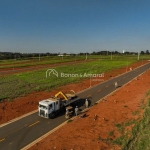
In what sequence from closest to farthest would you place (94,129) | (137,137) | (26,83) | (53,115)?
(137,137)
(94,129)
(53,115)
(26,83)

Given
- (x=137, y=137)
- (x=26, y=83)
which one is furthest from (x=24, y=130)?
(x=26, y=83)

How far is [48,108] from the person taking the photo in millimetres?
21562

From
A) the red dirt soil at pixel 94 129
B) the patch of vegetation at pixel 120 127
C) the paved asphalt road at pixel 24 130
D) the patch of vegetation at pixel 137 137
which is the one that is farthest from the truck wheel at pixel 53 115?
the patch of vegetation at pixel 137 137

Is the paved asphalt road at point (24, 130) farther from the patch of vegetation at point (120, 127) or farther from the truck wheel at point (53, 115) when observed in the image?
the patch of vegetation at point (120, 127)

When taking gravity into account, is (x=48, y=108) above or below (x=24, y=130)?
above

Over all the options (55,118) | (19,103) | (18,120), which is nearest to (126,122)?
(55,118)

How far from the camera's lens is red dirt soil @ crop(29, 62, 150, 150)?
15883 millimetres

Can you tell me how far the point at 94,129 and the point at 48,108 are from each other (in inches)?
231

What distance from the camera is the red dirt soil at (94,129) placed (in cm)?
1588

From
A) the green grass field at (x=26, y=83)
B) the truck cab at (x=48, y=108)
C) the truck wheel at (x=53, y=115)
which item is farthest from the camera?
the green grass field at (x=26, y=83)

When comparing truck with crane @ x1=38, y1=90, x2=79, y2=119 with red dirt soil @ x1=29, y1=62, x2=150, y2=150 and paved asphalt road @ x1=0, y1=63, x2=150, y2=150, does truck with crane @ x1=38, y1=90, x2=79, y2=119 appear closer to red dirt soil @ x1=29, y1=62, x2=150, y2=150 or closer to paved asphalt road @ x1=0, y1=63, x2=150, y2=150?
paved asphalt road @ x1=0, y1=63, x2=150, y2=150

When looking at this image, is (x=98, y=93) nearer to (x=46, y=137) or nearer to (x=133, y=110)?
(x=133, y=110)

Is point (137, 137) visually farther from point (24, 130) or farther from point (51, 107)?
point (24, 130)

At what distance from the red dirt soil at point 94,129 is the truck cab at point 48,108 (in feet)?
8.64
